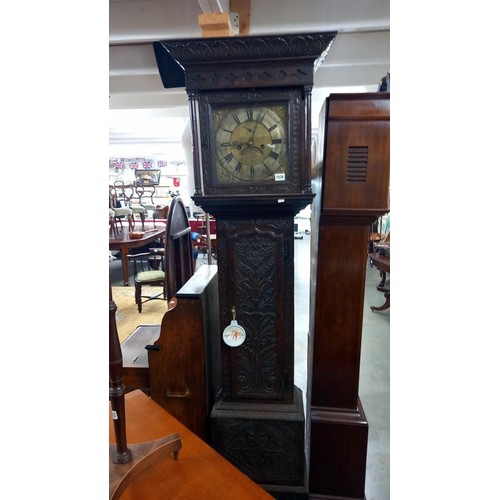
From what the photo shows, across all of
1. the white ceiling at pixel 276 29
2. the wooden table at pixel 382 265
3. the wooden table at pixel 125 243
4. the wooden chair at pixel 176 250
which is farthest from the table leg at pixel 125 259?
the wooden table at pixel 382 265

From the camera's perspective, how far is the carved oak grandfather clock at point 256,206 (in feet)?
3.46

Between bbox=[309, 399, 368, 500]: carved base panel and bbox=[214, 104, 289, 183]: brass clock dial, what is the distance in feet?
3.46

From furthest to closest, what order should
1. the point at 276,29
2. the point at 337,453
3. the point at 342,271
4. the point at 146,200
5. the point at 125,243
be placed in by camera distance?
the point at 146,200 → the point at 125,243 → the point at 276,29 → the point at 337,453 → the point at 342,271

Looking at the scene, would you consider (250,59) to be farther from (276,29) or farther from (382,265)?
(382,265)

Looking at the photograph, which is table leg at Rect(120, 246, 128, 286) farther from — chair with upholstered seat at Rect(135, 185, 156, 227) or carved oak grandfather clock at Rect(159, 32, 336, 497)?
carved oak grandfather clock at Rect(159, 32, 336, 497)

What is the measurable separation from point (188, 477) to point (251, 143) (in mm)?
1038

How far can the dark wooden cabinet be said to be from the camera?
3.59 ft

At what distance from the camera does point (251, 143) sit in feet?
3.78

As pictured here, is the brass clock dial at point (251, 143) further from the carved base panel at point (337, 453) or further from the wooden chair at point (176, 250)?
the carved base panel at point (337, 453)

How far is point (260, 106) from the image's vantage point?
112cm

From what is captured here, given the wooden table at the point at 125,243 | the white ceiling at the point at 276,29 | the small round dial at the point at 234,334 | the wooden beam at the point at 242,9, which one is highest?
the white ceiling at the point at 276,29

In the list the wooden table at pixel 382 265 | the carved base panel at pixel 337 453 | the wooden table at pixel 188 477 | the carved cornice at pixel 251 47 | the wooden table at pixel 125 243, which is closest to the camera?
the wooden table at pixel 188 477

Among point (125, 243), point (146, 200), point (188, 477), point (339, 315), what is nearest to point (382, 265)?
point (339, 315)
